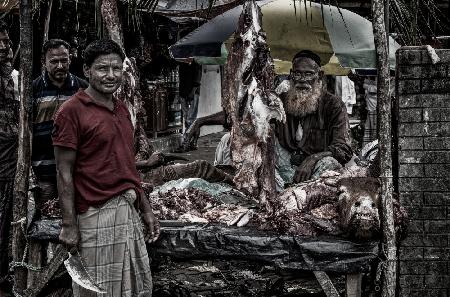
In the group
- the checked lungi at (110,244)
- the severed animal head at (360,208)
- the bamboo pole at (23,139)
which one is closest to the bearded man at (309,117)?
the severed animal head at (360,208)

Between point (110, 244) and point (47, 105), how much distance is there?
176 centimetres

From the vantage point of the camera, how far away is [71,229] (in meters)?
3.96

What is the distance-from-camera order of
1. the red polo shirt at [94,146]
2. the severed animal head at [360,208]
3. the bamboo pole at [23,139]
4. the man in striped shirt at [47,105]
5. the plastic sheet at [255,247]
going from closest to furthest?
the red polo shirt at [94,146] → the severed animal head at [360,208] → the plastic sheet at [255,247] → the bamboo pole at [23,139] → the man in striped shirt at [47,105]

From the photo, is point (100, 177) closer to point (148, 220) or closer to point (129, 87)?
point (148, 220)

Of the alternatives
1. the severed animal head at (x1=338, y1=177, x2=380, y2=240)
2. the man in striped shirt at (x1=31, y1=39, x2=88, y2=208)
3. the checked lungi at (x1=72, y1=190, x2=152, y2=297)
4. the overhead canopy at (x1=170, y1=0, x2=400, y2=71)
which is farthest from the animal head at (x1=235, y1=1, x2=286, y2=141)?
the overhead canopy at (x1=170, y1=0, x2=400, y2=71)

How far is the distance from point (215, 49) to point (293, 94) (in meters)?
1.93

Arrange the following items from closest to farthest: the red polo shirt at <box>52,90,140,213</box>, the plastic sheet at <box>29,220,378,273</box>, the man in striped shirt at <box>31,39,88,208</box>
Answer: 1. the red polo shirt at <box>52,90,140,213</box>
2. the plastic sheet at <box>29,220,378,273</box>
3. the man in striped shirt at <box>31,39,88,208</box>

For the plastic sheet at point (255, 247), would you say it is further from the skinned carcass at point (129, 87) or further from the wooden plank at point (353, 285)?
the skinned carcass at point (129, 87)

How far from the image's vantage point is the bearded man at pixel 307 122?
263 inches

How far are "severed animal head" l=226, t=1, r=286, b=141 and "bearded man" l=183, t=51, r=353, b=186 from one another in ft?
5.46

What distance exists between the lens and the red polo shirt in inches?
151

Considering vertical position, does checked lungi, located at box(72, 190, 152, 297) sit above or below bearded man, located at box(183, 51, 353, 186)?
below

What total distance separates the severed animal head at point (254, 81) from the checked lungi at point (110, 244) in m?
1.25

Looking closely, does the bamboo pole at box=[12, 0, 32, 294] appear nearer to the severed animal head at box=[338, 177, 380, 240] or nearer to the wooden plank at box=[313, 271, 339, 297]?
the wooden plank at box=[313, 271, 339, 297]
